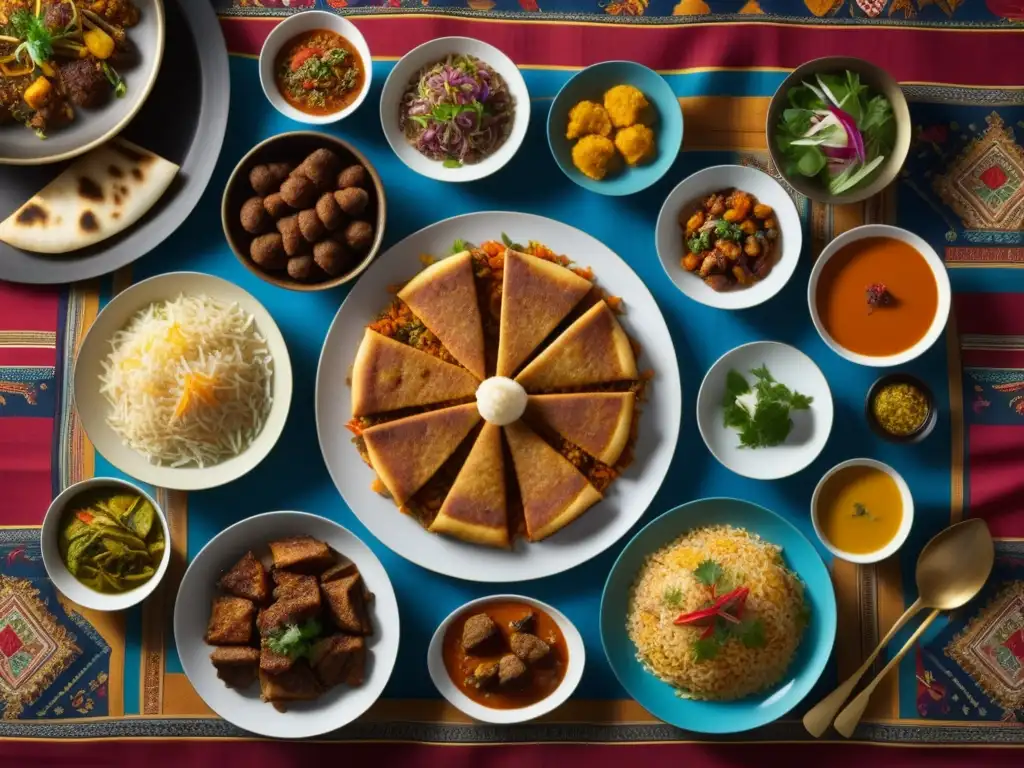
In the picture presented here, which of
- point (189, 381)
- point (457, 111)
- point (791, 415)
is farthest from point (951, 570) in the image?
point (189, 381)

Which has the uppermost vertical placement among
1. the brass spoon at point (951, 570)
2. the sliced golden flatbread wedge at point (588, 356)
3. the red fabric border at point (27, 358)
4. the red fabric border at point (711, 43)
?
the red fabric border at point (711, 43)

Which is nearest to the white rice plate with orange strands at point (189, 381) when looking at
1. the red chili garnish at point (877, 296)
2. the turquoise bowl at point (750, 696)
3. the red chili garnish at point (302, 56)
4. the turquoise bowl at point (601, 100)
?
the red chili garnish at point (302, 56)

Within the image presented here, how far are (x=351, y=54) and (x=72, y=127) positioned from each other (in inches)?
62.5

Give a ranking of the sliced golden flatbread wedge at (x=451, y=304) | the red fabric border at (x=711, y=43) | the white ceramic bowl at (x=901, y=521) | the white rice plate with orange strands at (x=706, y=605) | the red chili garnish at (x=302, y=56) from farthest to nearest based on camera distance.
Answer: the red fabric border at (x=711, y=43), the red chili garnish at (x=302, y=56), the sliced golden flatbread wedge at (x=451, y=304), the white ceramic bowl at (x=901, y=521), the white rice plate with orange strands at (x=706, y=605)

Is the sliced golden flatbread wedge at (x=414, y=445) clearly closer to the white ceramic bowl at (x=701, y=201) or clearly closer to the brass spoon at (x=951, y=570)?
the white ceramic bowl at (x=701, y=201)

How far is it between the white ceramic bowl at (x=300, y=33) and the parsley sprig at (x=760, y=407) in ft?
8.38

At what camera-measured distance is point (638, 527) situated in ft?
15.1

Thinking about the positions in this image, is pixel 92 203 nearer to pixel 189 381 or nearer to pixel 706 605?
pixel 189 381

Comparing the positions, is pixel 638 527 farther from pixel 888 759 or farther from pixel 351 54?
pixel 351 54

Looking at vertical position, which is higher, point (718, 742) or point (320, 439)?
point (320, 439)

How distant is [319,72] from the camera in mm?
4609

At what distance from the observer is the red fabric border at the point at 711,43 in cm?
475

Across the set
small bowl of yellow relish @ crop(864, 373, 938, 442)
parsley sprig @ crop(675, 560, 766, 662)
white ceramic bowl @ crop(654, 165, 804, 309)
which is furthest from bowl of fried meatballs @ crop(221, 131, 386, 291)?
small bowl of yellow relish @ crop(864, 373, 938, 442)

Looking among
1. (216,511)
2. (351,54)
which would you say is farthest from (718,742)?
(351,54)
